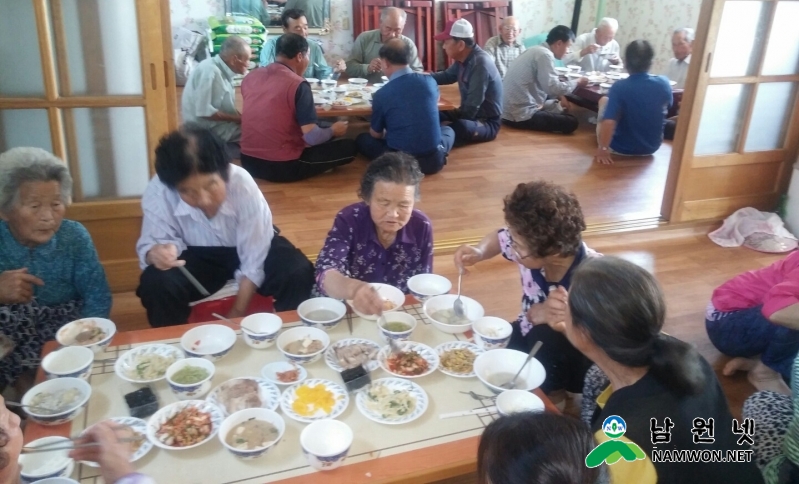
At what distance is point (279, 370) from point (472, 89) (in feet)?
13.1

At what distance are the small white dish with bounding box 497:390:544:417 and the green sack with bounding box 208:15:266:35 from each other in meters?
5.90

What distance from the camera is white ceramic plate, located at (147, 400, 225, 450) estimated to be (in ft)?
4.20

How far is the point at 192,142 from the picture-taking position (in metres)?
1.97

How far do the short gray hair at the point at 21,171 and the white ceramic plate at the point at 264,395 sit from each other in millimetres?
961

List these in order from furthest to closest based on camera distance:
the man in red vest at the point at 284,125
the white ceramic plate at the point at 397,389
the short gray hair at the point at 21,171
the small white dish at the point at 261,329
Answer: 1. the man in red vest at the point at 284,125
2. the short gray hair at the point at 21,171
3. the small white dish at the point at 261,329
4. the white ceramic plate at the point at 397,389

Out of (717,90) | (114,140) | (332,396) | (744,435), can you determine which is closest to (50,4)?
(114,140)

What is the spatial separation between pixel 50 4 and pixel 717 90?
3554mm

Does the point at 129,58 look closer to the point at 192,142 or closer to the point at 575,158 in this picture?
the point at 192,142

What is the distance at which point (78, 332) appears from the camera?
5.40 feet

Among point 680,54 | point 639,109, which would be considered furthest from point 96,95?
point 680,54

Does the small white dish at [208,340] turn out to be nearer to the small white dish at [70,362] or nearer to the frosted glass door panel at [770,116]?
the small white dish at [70,362]

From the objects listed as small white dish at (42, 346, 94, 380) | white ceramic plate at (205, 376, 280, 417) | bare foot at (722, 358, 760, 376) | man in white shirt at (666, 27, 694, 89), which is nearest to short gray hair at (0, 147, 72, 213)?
small white dish at (42, 346, 94, 380)

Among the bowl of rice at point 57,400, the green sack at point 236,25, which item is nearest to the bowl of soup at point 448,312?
the bowl of rice at point 57,400

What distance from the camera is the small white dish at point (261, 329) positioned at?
1.63m
